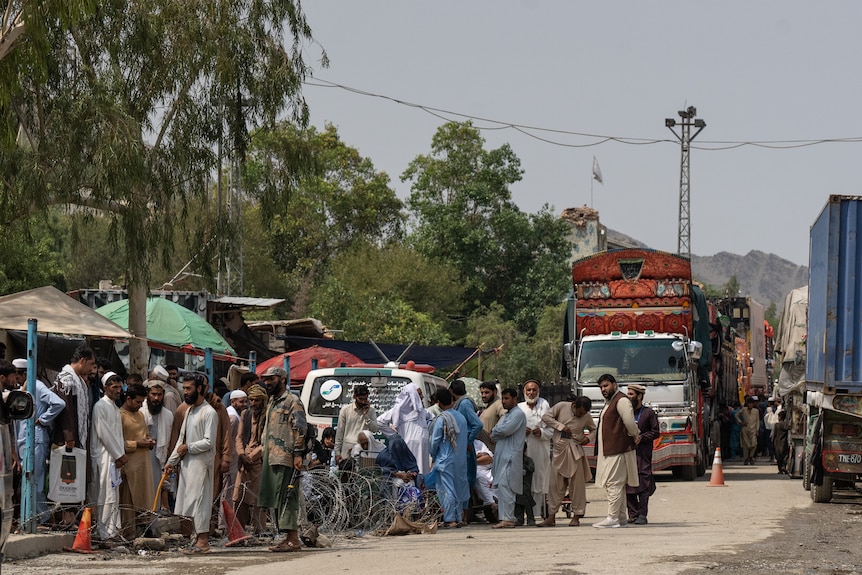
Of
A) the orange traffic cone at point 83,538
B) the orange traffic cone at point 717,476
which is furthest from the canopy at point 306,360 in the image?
the orange traffic cone at point 83,538

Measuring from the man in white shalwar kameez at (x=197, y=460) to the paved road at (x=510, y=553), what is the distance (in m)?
0.36

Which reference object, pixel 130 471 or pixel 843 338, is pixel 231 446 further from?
pixel 843 338

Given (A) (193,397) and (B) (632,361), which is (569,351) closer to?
(B) (632,361)

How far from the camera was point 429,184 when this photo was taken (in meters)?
68.5

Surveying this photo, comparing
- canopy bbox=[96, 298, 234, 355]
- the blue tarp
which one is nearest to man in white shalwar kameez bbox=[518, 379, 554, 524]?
canopy bbox=[96, 298, 234, 355]

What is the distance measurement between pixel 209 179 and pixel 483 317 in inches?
1646

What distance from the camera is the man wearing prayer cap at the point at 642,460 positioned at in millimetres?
15812

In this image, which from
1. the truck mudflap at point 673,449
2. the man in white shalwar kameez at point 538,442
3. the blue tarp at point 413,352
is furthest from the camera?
the blue tarp at point 413,352

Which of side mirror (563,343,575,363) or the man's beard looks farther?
side mirror (563,343,575,363)

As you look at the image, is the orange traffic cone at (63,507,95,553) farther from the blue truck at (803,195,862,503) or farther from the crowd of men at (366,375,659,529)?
the blue truck at (803,195,862,503)

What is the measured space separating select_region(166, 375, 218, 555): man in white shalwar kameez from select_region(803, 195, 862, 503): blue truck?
8.21 metres

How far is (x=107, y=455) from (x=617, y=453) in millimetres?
5814

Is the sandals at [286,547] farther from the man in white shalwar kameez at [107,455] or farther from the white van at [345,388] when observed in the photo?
the white van at [345,388]

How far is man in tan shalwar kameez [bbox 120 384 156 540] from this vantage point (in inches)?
506
